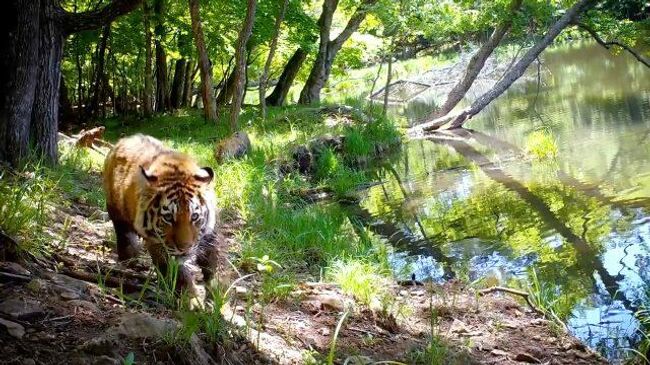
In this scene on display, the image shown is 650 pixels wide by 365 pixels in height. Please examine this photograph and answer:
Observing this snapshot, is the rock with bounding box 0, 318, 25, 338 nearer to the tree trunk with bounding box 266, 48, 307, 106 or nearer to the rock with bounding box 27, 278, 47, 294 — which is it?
the rock with bounding box 27, 278, 47, 294

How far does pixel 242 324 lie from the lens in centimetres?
412

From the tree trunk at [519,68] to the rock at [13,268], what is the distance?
15476 mm

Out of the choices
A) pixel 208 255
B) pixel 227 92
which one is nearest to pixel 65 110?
pixel 227 92

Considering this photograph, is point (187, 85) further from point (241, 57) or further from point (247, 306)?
point (247, 306)

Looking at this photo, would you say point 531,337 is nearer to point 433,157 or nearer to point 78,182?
point 78,182

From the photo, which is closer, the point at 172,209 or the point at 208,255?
the point at 172,209

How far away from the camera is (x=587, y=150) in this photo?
13.2m

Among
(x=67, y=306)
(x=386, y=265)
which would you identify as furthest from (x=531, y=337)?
(x=67, y=306)

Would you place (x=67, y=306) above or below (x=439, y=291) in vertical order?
above

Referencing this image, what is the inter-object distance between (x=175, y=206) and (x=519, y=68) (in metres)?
15.2

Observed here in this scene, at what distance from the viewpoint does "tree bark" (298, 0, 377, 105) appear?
66.4 ft

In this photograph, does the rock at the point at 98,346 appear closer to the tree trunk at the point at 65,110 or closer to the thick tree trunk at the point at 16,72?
the thick tree trunk at the point at 16,72

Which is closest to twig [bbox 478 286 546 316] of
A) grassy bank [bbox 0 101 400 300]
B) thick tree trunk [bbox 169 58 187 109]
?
grassy bank [bbox 0 101 400 300]

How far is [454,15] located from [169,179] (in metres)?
18.9
